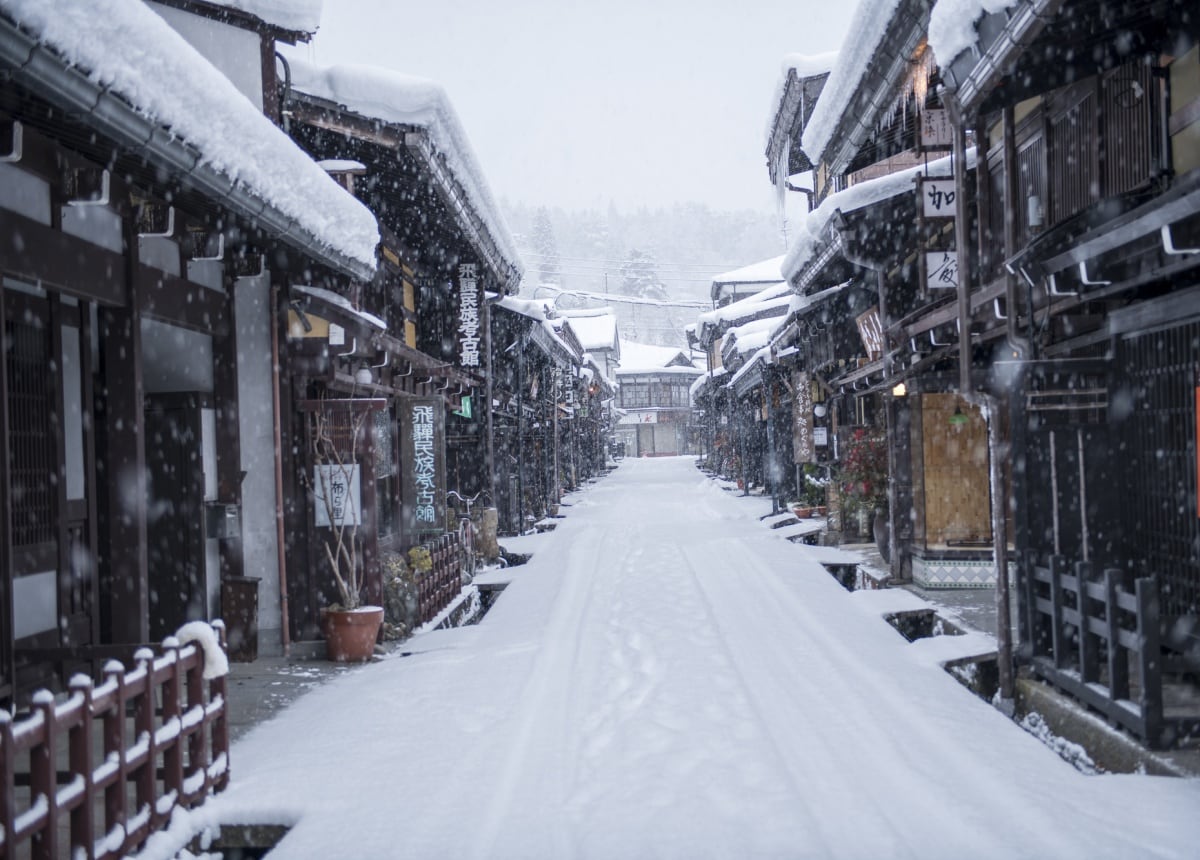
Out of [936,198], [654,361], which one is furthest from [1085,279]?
[654,361]

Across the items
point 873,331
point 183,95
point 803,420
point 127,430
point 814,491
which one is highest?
point 183,95

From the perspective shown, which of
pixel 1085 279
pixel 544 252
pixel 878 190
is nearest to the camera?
pixel 1085 279

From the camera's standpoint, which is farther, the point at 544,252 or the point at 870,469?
the point at 544,252

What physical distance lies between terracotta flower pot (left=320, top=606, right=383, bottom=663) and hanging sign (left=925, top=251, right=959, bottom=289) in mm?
7963

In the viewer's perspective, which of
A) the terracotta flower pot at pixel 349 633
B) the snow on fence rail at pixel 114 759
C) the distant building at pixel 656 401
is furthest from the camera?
the distant building at pixel 656 401

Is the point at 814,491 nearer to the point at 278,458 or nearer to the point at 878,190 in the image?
the point at 878,190

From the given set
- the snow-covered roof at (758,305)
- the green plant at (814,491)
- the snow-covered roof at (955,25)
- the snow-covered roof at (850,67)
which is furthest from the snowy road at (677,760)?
the snow-covered roof at (758,305)

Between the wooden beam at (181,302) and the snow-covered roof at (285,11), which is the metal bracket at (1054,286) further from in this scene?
the snow-covered roof at (285,11)

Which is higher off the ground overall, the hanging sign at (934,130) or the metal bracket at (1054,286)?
the hanging sign at (934,130)

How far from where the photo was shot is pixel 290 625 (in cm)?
1063

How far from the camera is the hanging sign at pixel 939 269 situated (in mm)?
12406

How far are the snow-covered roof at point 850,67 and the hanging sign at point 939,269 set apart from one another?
1.96 metres

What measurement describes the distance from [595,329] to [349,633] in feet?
199

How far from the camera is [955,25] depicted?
21.9 ft
